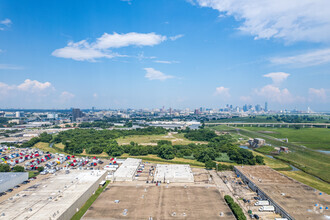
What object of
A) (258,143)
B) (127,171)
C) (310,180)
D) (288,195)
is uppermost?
(258,143)

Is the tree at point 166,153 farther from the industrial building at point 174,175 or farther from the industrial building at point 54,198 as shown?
the industrial building at point 54,198

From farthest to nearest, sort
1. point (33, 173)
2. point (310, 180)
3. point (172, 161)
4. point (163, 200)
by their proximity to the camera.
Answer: point (172, 161) → point (33, 173) → point (310, 180) → point (163, 200)

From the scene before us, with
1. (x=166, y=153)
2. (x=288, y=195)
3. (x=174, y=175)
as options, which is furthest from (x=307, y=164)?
(x=174, y=175)

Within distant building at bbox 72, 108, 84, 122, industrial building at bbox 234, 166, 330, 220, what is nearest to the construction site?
industrial building at bbox 234, 166, 330, 220

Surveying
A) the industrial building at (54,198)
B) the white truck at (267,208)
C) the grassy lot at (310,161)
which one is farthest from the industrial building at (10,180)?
the grassy lot at (310,161)

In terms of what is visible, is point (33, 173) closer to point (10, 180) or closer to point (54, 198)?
point (10, 180)

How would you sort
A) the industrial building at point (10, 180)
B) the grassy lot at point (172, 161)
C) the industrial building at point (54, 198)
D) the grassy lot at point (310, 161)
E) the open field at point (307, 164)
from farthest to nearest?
the grassy lot at point (172, 161) < the grassy lot at point (310, 161) < the open field at point (307, 164) < the industrial building at point (10, 180) < the industrial building at point (54, 198)

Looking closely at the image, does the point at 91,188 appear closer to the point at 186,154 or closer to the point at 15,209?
the point at 15,209
